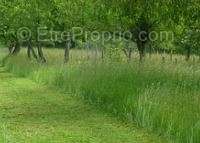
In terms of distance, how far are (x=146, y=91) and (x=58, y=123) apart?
2440mm

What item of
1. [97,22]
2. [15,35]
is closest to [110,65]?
[97,22]

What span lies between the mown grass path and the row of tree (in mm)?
3020

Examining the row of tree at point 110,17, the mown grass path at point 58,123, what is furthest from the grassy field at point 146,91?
the row of tree at point 110,17

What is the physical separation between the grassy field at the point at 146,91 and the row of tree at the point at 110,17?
1.56m

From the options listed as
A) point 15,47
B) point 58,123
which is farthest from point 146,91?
point 15,47

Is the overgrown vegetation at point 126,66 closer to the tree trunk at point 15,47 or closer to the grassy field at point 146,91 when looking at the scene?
the grassy field at point 146,91

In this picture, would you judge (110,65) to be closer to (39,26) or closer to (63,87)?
(63,87)

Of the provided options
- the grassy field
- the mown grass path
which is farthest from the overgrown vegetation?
the mown grass path

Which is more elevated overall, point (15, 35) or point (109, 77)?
point (109, 77)

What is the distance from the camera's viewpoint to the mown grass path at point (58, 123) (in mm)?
12234

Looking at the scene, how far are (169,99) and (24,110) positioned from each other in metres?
5.62

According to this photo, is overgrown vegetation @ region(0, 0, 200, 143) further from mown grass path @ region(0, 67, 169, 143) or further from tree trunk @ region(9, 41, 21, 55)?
tree trunk @ region(9, 41, 21, 55)

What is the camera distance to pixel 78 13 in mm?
27203

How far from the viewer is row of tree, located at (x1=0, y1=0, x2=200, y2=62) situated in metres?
13.5
